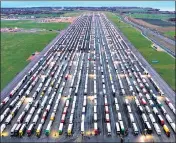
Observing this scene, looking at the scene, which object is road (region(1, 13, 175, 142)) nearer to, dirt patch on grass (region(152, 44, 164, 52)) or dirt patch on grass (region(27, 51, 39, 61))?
dirt patch on grass (region(27, 51, 39, 61))

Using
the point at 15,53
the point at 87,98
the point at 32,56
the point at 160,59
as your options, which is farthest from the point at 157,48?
the point at 15,53

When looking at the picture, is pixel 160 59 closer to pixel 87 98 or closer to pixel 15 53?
pixel 87 98

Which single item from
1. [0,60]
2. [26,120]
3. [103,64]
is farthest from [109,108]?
[0,60]

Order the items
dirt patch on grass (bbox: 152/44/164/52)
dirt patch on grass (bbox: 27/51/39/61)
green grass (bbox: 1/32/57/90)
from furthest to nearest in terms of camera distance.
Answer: dirt patch on grass (bbox: 152/44/164/52) < dirt patch on grass (bbox: 27/51/39/61) < green grass (bbox: 1/32/57/90)

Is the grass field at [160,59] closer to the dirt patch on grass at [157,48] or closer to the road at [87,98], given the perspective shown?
the dirt patch on grass at [157,48]

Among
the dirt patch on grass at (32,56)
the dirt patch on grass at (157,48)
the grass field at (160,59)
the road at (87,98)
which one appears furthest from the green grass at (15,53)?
the dirt patch on grass at (157,48)

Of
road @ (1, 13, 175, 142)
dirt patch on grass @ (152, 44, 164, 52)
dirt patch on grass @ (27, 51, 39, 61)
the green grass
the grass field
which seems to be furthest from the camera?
dirt patch on grass @ (152, 44, 164, 52)

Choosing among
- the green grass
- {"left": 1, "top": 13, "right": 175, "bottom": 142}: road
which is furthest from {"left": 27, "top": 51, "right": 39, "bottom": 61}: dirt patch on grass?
{"left": 1, "top": 13, "right": 175, "bottom": 142}: road

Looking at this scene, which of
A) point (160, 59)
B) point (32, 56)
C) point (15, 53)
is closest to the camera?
point (160, 59)

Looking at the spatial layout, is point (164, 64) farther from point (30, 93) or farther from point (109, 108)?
point (30, 93)

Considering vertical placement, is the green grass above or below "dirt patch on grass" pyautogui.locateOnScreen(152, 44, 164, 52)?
below
